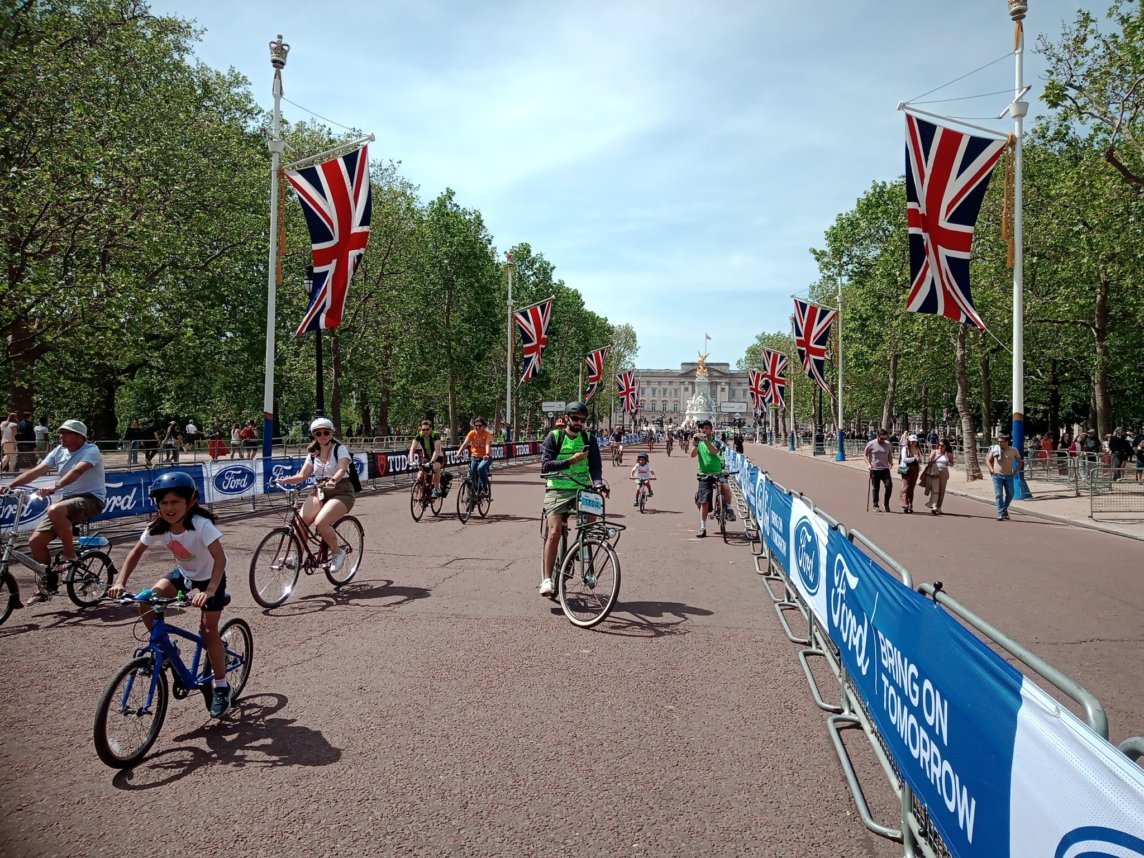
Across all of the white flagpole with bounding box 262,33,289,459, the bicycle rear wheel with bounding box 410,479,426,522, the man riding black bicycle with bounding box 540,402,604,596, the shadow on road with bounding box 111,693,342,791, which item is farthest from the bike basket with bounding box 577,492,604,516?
the white flagpole with bounding box 262,33,289,459

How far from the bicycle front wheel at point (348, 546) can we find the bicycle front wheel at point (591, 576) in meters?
2.82

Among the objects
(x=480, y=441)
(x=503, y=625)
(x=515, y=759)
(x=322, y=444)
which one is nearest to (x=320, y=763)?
(x=515, y=759)

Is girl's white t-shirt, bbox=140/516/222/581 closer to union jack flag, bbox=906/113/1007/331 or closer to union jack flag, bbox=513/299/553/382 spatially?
union jack flag, bbox=906/113/1007/331

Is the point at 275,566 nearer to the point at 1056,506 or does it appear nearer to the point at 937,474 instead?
the point at 937,474

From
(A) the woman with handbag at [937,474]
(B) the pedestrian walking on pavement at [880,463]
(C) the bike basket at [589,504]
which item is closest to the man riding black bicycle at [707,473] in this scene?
(C) the bike basket at [589,504]

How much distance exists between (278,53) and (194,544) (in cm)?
1961

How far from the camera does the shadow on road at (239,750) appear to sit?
4.11 metres

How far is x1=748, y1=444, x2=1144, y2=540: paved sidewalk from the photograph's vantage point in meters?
15.6

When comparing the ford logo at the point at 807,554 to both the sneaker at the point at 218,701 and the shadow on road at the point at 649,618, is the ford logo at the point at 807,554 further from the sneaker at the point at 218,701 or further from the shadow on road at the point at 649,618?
the sneaker at the point at 218,701

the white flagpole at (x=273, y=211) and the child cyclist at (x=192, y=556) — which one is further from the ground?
the white flagpole at (x=273, y=211)

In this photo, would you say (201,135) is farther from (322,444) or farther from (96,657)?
(96,657)

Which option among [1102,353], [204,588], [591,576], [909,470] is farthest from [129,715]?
[1102,353]

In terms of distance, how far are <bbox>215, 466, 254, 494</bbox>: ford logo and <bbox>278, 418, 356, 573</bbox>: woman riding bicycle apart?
376 inches

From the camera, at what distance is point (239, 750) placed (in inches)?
173
